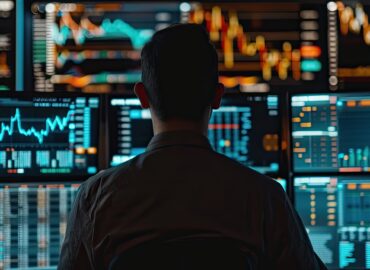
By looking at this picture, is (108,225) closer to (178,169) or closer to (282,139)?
(178,169)

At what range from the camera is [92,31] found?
3396 mm

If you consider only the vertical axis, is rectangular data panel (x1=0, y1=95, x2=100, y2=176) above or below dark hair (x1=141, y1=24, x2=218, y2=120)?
below

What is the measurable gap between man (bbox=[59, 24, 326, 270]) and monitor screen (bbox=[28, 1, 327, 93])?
2141mm

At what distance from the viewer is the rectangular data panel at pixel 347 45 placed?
3389mm

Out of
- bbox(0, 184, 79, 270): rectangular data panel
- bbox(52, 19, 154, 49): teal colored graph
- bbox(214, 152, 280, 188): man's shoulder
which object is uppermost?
bbox(52, 19, 154, 49): teal colored graph

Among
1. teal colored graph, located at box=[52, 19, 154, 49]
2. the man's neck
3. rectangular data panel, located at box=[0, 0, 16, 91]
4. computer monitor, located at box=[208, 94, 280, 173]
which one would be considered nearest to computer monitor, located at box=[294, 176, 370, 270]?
computer monitor, located at box=[208, 94, 280, 173]

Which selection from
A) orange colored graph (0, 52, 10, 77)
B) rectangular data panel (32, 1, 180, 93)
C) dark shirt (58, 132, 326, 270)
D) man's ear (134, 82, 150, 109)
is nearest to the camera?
dark shirt (58, 132, 326, 270)

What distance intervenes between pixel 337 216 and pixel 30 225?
99cm

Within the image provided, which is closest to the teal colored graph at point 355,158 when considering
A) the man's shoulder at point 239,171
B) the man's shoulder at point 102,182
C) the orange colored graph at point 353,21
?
the man's shoulder at point 239,171

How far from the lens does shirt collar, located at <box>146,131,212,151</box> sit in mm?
1236

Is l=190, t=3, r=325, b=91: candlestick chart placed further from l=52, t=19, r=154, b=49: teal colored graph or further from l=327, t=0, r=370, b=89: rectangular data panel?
l=52, t=19, r=154, b=49: teal colored graph

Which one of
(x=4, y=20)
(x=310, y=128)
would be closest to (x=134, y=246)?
(x=310, y=128)

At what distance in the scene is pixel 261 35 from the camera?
11.2 feet

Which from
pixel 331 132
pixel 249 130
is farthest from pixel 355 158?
pixel 249 130
